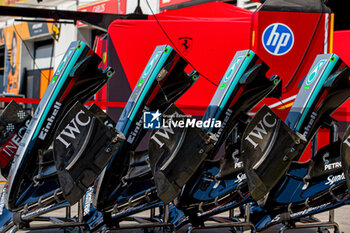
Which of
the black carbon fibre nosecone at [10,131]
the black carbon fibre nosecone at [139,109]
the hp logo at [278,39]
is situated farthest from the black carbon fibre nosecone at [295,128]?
the hp logo at [278,39]

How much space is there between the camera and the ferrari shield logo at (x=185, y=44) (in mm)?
7109

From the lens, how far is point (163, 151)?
348 centimetres

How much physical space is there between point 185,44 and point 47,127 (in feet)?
12.0

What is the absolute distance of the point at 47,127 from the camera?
3.75m

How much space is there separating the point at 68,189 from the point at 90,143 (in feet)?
0.99

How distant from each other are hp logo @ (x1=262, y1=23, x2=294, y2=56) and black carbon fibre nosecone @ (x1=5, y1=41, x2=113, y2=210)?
3297mm

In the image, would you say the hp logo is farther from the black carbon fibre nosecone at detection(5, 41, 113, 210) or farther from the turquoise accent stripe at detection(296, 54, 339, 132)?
the black carbon fibre nosecone at detection(5, 41, 113, 210)

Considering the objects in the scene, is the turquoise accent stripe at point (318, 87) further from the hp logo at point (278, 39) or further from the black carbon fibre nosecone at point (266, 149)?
the hp logo at point (278, 39)

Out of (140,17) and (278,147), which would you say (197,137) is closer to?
(278,147)

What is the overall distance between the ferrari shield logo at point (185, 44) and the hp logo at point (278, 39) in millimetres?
948

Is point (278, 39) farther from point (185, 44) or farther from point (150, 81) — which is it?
point (150, 81)

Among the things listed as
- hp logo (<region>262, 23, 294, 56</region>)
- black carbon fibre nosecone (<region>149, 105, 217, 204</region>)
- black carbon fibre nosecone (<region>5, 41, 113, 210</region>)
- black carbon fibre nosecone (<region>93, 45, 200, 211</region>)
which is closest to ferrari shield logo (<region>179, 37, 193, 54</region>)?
hp logo (<region>262, 23, 294, 56</region>)

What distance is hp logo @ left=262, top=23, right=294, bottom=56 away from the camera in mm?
6695

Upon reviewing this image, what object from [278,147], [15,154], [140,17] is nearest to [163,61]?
[278,147]
